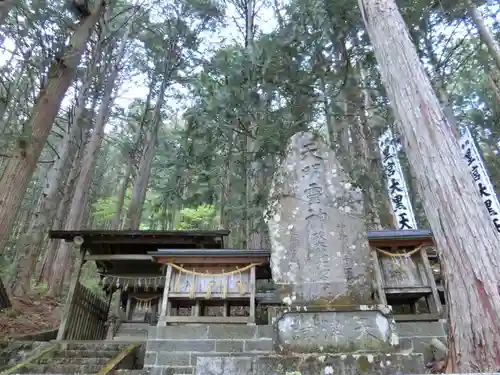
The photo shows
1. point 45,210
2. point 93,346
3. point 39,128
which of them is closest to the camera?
point 39,128

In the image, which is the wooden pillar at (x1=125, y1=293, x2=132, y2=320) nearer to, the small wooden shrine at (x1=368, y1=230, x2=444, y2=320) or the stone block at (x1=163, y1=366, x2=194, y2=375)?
the stone block at (x1=163, y1=366, x2=194, y2=375)

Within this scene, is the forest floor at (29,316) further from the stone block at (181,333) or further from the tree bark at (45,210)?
the stone block at (181,333)

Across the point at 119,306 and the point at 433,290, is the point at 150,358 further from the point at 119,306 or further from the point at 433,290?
the point at 119,306

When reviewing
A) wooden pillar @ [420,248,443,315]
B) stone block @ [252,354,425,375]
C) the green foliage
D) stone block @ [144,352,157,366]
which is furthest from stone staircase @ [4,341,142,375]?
the green foliage

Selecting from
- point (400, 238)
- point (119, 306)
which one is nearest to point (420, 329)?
point (400, 238)

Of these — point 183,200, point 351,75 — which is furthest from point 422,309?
point 183,200

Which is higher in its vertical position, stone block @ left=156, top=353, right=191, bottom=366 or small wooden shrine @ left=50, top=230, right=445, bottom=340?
small wooden shrine @ left=50, top=230, right=445, bottom=340

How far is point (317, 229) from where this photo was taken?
4941mm

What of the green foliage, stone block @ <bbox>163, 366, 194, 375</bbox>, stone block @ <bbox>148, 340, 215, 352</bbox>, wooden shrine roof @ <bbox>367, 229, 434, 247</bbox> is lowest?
stone block @ <bbox>163, 366, 194, 375</bbox>

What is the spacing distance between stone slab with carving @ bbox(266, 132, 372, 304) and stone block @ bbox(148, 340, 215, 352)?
8.39 ft

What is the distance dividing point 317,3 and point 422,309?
8294 millimetres

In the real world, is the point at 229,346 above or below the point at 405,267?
below

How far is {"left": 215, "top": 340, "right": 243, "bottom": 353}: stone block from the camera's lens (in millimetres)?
6312

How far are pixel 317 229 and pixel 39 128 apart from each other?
488 cm
